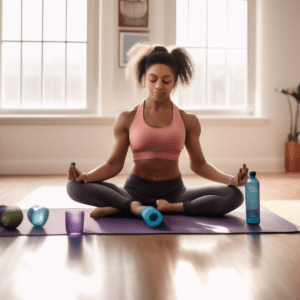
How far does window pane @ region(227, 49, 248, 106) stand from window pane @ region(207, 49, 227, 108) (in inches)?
3.2

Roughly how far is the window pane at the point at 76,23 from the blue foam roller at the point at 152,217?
3115 millimetres

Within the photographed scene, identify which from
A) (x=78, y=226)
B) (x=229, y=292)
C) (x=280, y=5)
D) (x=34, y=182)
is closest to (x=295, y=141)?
(x=280, y=5)

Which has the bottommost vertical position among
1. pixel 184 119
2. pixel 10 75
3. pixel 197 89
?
pixel 184 119

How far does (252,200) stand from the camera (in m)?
1.68

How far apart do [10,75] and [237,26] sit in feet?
8.45

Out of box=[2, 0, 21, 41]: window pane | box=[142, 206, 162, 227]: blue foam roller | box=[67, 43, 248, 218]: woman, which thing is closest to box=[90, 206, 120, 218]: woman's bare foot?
box=[67, 43, 248, 218]: woman

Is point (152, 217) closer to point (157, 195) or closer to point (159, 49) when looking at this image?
point (157, 195)

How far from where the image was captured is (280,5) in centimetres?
424

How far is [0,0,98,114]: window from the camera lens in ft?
13.9

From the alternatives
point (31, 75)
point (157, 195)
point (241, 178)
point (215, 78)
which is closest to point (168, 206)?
point (157, 195)

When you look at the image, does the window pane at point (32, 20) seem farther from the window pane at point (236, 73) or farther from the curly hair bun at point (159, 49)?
the curly hair bun at point (159, 49)

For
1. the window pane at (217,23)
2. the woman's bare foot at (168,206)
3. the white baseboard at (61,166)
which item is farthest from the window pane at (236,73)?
the woman's bare foot at (168,206)

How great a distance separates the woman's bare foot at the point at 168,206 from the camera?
1.77 metres

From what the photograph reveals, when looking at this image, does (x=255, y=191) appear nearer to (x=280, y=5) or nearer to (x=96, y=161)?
(x=96, y=161)
